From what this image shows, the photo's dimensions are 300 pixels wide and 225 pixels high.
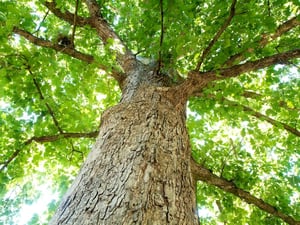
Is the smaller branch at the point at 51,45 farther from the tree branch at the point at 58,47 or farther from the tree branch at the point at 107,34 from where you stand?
the tree branch at the point at 107,34

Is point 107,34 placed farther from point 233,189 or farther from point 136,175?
point 136,175

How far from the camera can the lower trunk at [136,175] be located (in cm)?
143

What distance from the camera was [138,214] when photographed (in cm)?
138

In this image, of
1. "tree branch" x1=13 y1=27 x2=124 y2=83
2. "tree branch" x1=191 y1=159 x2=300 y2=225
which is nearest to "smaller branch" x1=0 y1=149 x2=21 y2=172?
"tree branch" x1=13 y1=27 x2=124 y2=83

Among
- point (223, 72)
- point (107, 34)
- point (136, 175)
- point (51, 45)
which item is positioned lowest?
point (136, 175)

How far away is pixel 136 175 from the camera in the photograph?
1.69 meters

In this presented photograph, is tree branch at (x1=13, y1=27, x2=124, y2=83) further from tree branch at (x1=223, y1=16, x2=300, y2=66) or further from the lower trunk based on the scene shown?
tree branch at (x1=223, y1=16, x2=300, y2=66)

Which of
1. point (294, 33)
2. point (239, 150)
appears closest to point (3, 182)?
point (239, 150)

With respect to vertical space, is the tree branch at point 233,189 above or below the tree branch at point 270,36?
below

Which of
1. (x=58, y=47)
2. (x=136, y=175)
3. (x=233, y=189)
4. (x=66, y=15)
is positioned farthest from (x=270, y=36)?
(x=66, y=15)

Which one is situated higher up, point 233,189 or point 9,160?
point 233,189

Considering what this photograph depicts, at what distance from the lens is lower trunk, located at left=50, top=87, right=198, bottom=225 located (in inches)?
56.2

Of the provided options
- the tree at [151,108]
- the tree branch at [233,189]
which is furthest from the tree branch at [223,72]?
the tree branch at [233,189]

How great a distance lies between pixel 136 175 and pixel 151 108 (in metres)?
0.98
